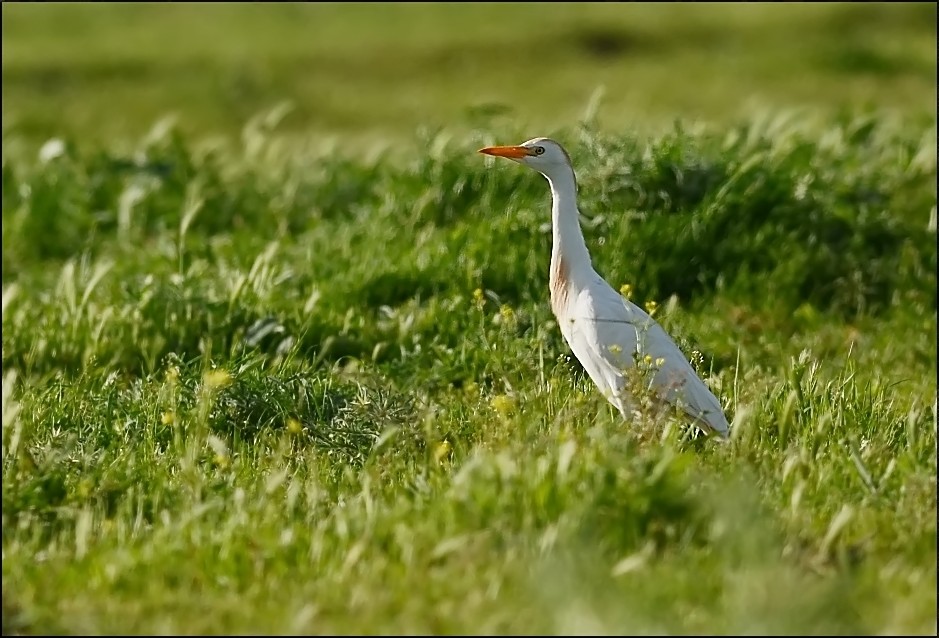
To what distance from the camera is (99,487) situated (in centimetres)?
462

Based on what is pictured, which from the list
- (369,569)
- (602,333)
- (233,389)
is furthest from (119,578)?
(602,333)

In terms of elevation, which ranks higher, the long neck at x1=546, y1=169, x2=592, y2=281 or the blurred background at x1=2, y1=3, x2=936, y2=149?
the long neck at x1=546, y1=169, x2=592, y2=281

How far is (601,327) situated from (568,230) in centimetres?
48

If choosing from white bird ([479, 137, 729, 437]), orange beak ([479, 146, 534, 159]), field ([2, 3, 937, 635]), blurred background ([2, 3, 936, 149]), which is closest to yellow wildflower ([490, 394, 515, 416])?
field ([2, 3, 937, 635])

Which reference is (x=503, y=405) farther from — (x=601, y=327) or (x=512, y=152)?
(x=512, y=152)

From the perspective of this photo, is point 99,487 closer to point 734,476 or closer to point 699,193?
point 734,476

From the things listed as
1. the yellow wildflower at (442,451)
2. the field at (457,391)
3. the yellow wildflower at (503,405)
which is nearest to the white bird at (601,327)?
the field at (457,391)

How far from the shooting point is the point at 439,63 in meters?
23.0

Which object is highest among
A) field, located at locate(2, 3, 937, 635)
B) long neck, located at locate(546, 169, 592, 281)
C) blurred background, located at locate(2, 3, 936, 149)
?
long neck, located at locate(546, 169, 592, 281)

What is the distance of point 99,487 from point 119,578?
0.80 m

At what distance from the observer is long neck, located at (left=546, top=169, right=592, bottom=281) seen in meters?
5.80

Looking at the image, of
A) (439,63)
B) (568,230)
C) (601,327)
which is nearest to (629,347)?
(601,327)

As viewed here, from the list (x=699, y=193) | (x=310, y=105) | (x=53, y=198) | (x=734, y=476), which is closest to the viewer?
(x=734, y=476)

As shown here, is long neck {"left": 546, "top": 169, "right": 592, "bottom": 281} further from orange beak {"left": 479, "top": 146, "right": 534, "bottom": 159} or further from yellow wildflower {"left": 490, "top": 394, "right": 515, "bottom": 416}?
yellow wildflower {"left": 490, "top": 394, "right": 515, "bottom": 416}
